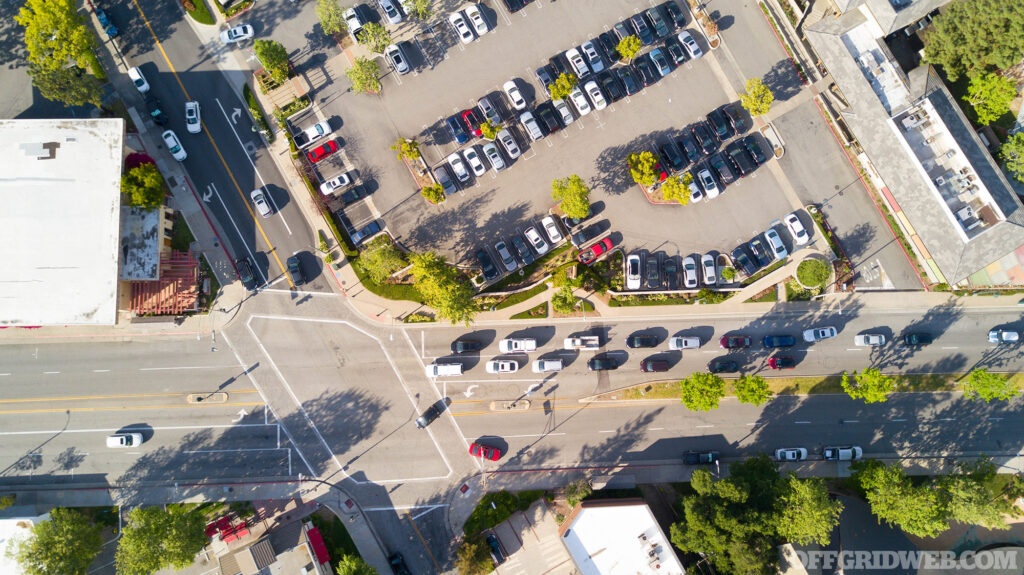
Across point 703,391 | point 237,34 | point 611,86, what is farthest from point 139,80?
point 703,391

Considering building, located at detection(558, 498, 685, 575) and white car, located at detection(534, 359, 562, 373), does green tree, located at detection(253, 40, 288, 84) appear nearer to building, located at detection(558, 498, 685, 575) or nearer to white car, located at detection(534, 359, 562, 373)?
white car, located at detection(534, 359, 562, 373)

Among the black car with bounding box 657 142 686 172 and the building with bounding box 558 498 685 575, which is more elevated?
the black car with bounding box 657 142 686 172

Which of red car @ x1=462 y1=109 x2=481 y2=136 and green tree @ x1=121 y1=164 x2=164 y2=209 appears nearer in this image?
green tree @ x1=121 y1=164 x2=164 y2=209

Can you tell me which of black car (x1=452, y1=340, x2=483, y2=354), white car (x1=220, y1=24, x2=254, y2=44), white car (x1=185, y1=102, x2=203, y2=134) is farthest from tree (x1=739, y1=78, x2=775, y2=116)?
white car (x1=185, y1=102, x2=203, y2=134)

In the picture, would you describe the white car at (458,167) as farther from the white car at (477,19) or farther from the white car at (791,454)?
the white car at (791,454)

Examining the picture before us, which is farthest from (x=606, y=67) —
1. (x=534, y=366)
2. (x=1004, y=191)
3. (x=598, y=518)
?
(x=598, y=518)

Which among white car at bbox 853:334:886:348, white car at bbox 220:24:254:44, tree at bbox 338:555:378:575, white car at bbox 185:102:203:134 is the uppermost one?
white car at bbox 220:24:254:44
